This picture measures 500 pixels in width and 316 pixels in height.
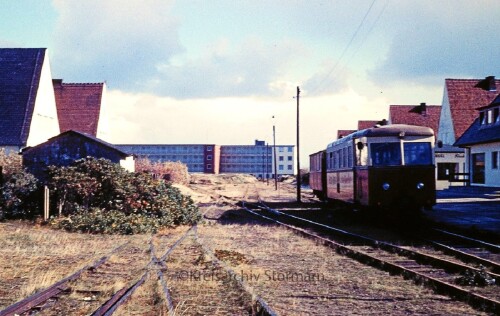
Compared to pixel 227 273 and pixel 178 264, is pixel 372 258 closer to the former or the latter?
pixel 227 273

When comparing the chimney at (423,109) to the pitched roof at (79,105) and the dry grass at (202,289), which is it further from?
the dry grass at (202,289)

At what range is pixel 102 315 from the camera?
5.85 metres

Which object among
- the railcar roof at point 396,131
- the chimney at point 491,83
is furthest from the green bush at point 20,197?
the chimney at point 491,83

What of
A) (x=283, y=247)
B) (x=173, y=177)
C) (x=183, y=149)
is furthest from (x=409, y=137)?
(x=183, y=149)

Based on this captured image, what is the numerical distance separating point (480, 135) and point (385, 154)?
2139 centimetres

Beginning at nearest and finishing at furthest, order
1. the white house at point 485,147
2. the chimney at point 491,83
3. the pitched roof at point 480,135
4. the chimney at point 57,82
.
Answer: the pitched roof at point 480,135
the white house at point 485,147
the chimney at point 57,82
the chimney at point 491,83

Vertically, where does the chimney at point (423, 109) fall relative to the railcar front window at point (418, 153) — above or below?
above

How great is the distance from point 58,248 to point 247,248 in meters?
4.52

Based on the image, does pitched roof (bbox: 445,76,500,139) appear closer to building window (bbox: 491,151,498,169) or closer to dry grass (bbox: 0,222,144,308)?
building window (bbox: 491,151,498,169)

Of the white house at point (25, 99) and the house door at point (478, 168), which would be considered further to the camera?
the house door at point (478, 168)

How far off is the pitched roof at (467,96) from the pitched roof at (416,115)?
7.64 m

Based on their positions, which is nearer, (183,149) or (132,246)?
(132,246)

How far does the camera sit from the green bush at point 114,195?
18.3 meters

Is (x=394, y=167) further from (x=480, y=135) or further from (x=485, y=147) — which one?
(x=480, y=135)
